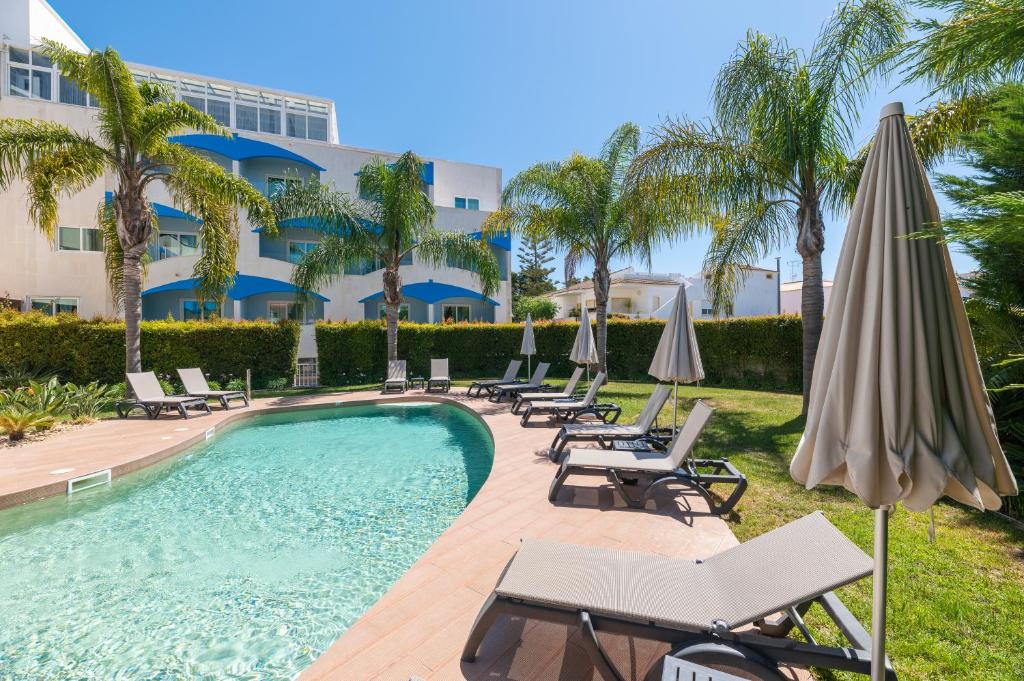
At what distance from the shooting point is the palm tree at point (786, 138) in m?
8.48

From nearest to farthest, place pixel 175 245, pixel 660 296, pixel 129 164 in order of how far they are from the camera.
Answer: pixel 129 164 < pixel 175 245 < pixel 660 296

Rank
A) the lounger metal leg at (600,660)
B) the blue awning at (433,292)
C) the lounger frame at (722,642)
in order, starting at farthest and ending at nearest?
the blue awning at (433,292), the lounger metal leg at (600,660), the lounger frame at (722,642)

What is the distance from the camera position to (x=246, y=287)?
2350 centimetres

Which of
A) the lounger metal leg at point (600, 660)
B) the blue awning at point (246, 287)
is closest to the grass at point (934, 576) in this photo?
the lounger metal leg at point (600, 660)

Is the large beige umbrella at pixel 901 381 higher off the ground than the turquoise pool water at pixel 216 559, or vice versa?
the large beige umbrella at pixel 901 381

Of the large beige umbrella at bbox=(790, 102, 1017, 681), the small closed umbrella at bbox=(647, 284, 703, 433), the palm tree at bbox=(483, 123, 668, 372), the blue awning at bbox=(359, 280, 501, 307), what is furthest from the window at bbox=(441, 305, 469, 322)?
the large beige umbrella at bbox=(790, 102, 1017, 681)

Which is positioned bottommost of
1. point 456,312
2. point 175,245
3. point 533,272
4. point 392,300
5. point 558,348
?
point 558,348

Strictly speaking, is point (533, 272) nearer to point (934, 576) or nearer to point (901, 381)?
point (934, 576)

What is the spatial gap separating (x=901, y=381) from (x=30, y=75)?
117 feet

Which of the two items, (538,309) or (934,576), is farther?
(538,309)

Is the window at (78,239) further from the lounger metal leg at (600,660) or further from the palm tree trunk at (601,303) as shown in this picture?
the lounger metal leg at (600,660)

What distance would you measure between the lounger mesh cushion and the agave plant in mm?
10494

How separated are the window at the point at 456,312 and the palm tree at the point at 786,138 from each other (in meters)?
19.9

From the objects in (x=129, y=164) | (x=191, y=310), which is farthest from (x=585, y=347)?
(x=191, y=310)
